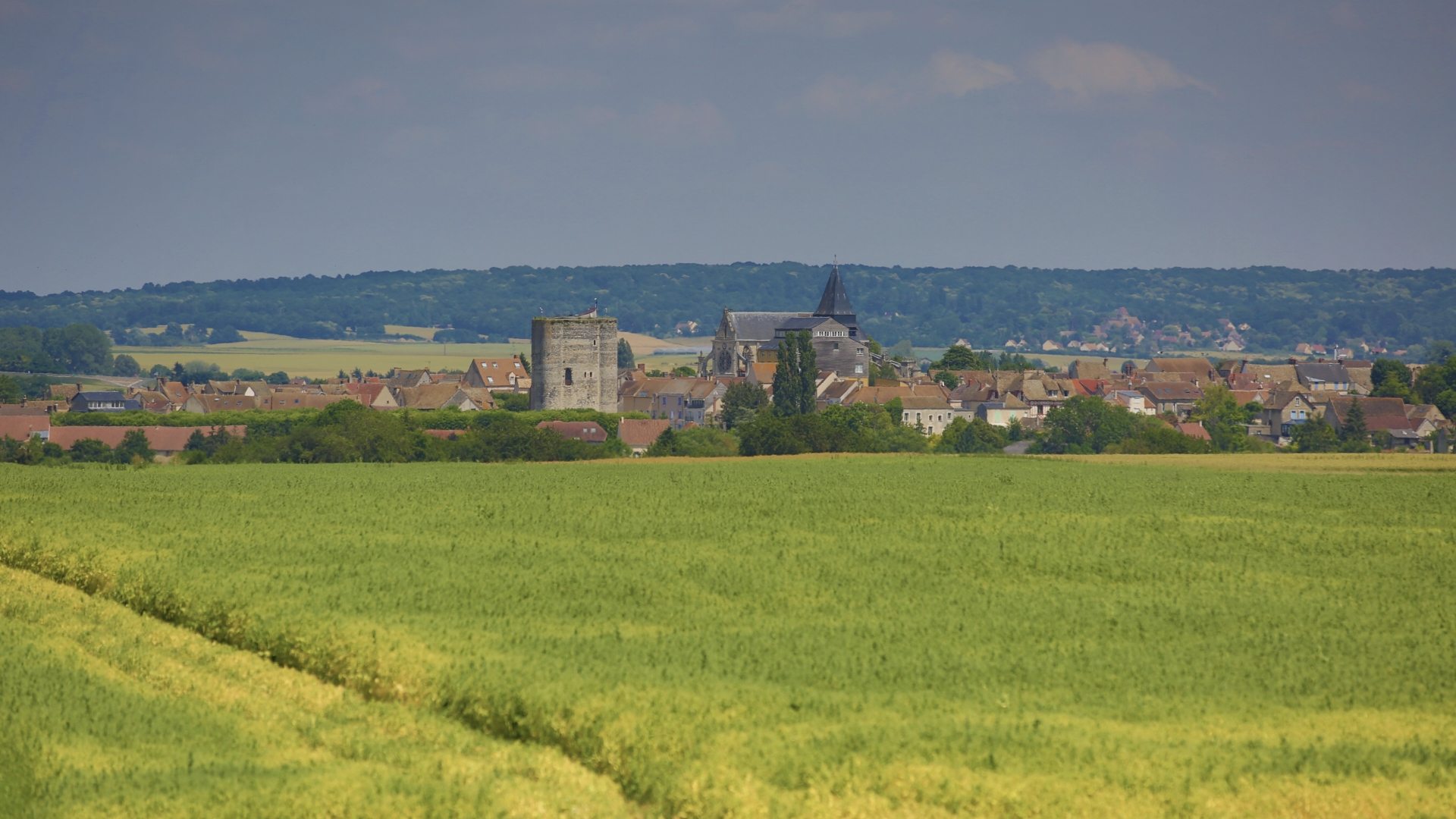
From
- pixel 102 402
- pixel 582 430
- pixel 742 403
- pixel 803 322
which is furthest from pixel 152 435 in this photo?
pixel 803 322

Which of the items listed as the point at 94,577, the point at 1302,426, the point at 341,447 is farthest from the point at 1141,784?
the point at 1302,426

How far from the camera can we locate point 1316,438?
11962cm

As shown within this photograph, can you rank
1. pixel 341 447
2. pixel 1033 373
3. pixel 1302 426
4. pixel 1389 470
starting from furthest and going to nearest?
pixel 1033 373 < pixel 1302 426 < pixel 341 447 < pixel 1389 470

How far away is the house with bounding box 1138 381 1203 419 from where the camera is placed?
174625 millimetres

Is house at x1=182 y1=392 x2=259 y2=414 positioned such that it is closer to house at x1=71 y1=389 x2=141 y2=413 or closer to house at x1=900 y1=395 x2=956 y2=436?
house at x1=71 y1=389 x2=141 y2=413

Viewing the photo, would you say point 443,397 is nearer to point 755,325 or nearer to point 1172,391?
point 755,325

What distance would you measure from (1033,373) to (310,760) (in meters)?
165

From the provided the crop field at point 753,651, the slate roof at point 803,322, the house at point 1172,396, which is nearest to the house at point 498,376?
the slate roof at point 803,322

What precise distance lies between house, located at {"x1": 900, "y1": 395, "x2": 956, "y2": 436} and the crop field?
10900cm

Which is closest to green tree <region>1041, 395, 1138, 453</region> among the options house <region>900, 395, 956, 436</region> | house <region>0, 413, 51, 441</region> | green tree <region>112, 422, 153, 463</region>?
house <region>900, 395, 956, 436</region>

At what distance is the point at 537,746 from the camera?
20.6 meters

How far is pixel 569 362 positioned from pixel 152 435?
2720 cm

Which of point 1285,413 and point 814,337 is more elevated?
point 814,337

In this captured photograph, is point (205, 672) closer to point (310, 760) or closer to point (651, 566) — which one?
point (310, 760)
